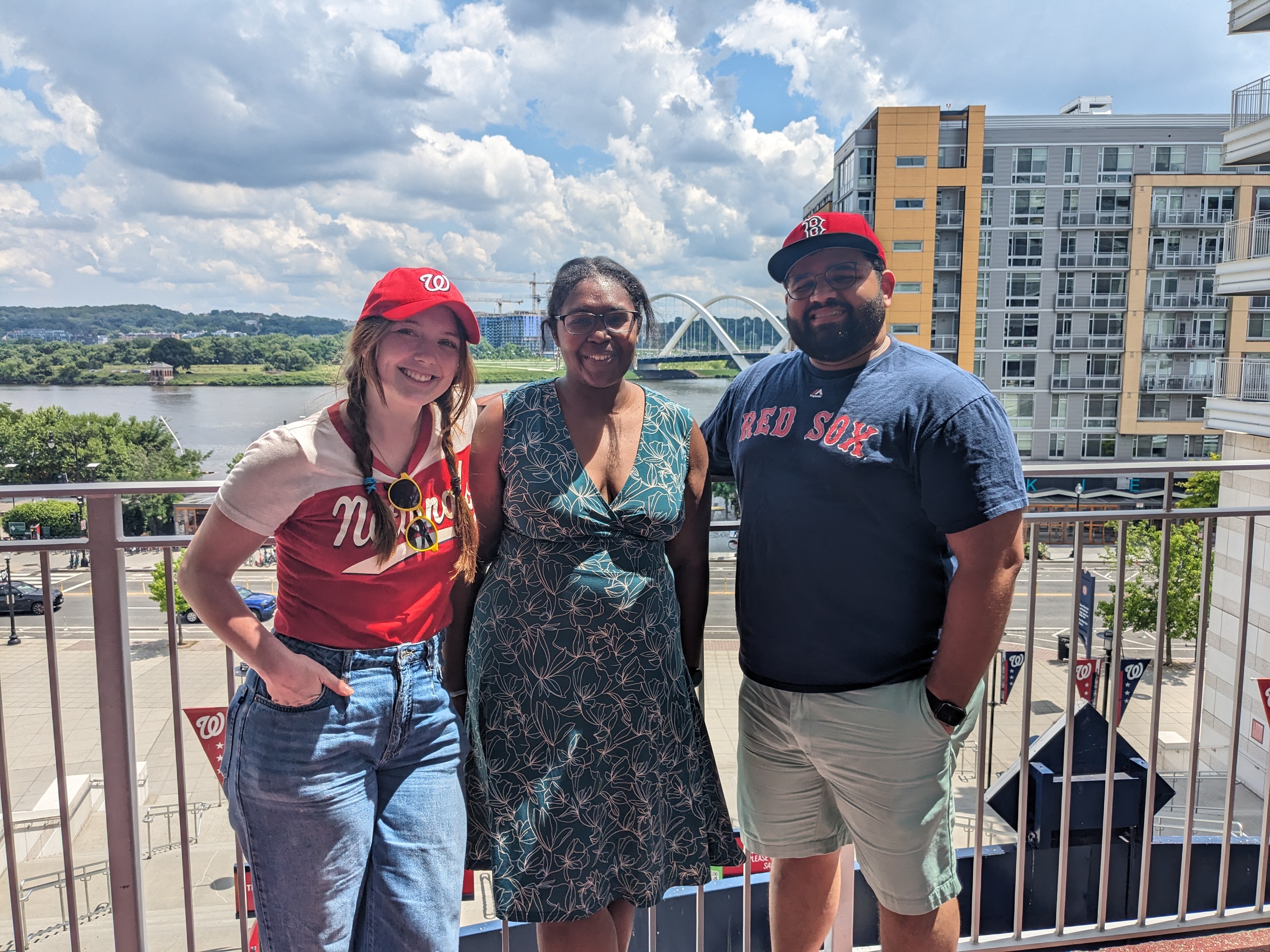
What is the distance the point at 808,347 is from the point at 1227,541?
54.7 ft

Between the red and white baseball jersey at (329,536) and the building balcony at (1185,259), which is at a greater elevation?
the building balcony at (1185,259)

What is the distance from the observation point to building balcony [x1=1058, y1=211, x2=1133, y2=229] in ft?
137

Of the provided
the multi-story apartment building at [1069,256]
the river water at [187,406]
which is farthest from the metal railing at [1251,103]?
the multi-story apartment building at [1069,256]

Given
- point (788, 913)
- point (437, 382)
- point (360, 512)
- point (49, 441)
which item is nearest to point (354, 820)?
point (360, 512)

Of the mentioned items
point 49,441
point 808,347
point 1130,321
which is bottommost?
point 49,441

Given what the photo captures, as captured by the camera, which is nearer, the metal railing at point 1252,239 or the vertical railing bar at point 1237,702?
the vertical railing bar at point 1237,702

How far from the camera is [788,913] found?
6.15 ft

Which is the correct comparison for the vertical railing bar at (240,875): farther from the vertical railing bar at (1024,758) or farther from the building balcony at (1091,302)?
the building balcony at (1091,302)

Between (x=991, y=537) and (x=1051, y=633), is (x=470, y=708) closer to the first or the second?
(x=991, y=537)

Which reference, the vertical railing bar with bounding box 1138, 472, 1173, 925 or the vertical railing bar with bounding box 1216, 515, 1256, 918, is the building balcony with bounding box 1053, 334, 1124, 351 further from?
the vertical railing bar with bounding box 1138, 472, 1173, 925

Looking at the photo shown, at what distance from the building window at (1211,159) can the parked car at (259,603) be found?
51.0 meters

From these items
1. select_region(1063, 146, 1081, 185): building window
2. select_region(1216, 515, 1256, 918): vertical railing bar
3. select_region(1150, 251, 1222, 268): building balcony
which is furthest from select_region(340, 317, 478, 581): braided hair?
select_region(1063, 146, 1081, 185): building window

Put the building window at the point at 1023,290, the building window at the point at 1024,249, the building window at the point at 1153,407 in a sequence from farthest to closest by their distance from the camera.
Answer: the building window at the point at 1023,290 < the building window at the point at 1024,249 < the building window at the point at 1153,407

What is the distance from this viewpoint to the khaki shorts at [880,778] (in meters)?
1.63
